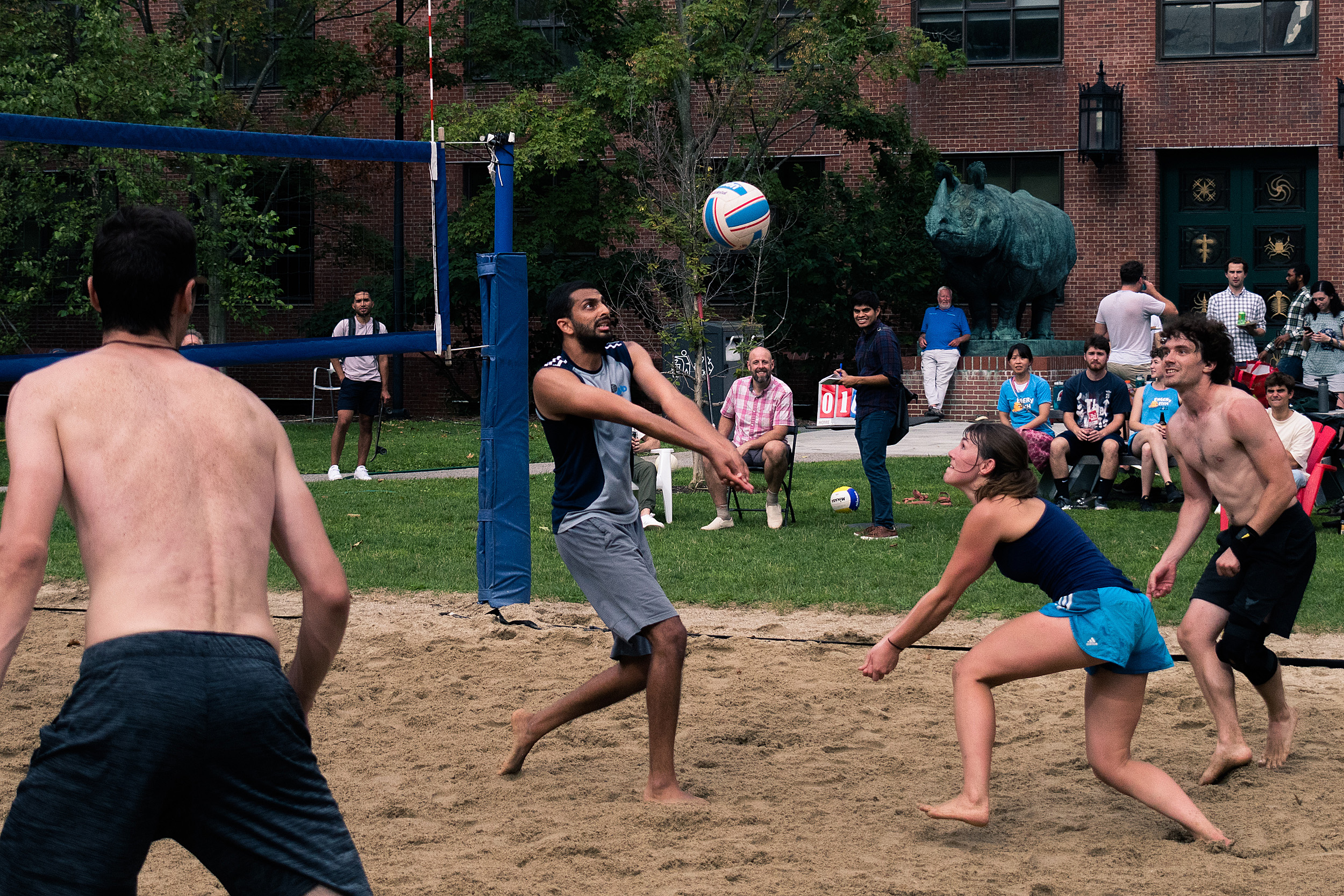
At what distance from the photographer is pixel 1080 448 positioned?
12281 mm

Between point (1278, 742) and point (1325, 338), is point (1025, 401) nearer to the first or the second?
point (1325, 338)

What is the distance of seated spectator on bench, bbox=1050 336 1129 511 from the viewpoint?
12.0 metres

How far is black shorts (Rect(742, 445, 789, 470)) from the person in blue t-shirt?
31.4ft

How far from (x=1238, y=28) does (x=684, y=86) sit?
32.6ft

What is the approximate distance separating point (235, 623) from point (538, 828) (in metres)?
2.39

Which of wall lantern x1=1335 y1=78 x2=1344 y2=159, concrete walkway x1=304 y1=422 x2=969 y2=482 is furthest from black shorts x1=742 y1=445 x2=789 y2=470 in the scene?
wall lantern x1=1335 y1=78 x2=1344 y2=159

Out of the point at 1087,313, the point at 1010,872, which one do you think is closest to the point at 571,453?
the point at 1010,872

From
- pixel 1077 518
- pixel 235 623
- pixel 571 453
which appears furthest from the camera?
pixel 1077 518

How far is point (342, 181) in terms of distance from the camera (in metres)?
26.0

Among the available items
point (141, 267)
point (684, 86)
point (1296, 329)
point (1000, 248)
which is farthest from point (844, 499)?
point (684, 86)

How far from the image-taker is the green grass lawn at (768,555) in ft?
27.8

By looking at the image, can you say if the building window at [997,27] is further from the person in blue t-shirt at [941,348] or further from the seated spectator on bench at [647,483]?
the seated spectator on bench at [647,483]

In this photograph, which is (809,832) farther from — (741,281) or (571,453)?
(741,281)

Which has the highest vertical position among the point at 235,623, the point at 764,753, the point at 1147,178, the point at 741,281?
the point at 1147,178
